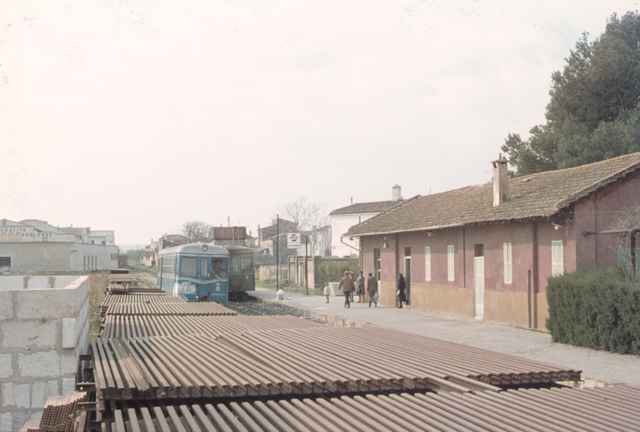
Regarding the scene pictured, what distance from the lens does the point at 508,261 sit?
23.8 metres

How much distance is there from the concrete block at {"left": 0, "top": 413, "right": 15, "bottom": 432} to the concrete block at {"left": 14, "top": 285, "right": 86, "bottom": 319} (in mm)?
927

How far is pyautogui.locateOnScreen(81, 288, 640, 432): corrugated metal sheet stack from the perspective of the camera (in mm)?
5391

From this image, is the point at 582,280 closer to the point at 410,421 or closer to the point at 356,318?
the point at 356,318

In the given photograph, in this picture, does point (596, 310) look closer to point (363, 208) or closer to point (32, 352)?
point (32, 352)

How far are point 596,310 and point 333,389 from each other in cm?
1237

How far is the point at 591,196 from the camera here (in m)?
20.7

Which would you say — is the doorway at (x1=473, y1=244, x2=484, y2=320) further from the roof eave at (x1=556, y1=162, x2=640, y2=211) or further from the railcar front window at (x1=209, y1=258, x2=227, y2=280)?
the railcar front window at (x1=209, y1=258, x2=227, y2=280)

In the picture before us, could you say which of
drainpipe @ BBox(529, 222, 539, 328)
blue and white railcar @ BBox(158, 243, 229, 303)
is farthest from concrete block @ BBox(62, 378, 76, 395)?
blue and white railcar @ BBox(158, 243, 229, 303)

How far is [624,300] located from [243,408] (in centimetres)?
1282

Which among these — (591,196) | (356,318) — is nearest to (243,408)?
(591,196)

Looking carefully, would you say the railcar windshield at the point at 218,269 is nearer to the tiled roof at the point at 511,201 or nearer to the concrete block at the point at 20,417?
the tiled roof at the point at 511,201

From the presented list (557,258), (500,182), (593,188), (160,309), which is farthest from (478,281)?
(160,309)

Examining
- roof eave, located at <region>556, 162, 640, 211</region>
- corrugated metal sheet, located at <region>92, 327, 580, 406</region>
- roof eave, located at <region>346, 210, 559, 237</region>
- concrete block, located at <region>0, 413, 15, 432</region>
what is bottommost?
concrete block, located at <region>0, 413, 15, 432</region>

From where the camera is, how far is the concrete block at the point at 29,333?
25.0 ft
